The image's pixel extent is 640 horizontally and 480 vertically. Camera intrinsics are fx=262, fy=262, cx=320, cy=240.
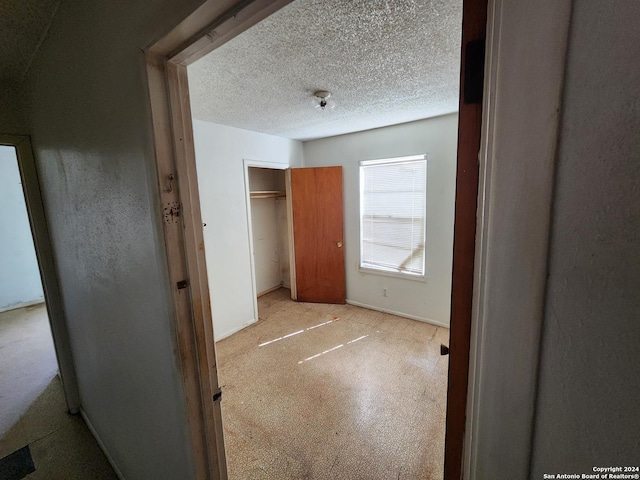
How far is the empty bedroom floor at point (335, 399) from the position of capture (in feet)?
5.27

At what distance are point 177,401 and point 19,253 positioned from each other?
17.6 feet

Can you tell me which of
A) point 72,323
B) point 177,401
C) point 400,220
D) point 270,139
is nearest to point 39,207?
point 72,323

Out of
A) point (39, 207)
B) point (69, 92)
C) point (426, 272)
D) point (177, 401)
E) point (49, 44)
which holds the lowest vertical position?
point (426, 272)

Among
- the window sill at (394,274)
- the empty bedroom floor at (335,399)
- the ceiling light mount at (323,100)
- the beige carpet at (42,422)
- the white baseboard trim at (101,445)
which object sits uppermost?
the ceiling light mount at (323,100)

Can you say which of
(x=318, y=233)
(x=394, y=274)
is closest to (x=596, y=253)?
(x=394, y=274)

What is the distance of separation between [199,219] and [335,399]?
189cm

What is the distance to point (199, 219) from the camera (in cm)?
91

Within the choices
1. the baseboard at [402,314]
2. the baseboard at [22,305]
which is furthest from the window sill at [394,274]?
the baseboard at [22,305]

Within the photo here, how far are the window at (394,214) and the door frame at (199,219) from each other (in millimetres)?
2809

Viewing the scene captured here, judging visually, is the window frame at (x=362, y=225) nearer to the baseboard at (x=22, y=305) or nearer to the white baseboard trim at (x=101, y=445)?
the white baseboard trim at (x=101, y=445)

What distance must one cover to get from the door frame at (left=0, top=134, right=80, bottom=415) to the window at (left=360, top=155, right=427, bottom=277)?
10.2 feet

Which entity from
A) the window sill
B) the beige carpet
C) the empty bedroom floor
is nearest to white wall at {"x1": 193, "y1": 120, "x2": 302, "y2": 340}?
the empty bedroom floor

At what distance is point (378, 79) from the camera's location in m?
1.86

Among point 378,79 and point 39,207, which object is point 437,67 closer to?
point 378,79
